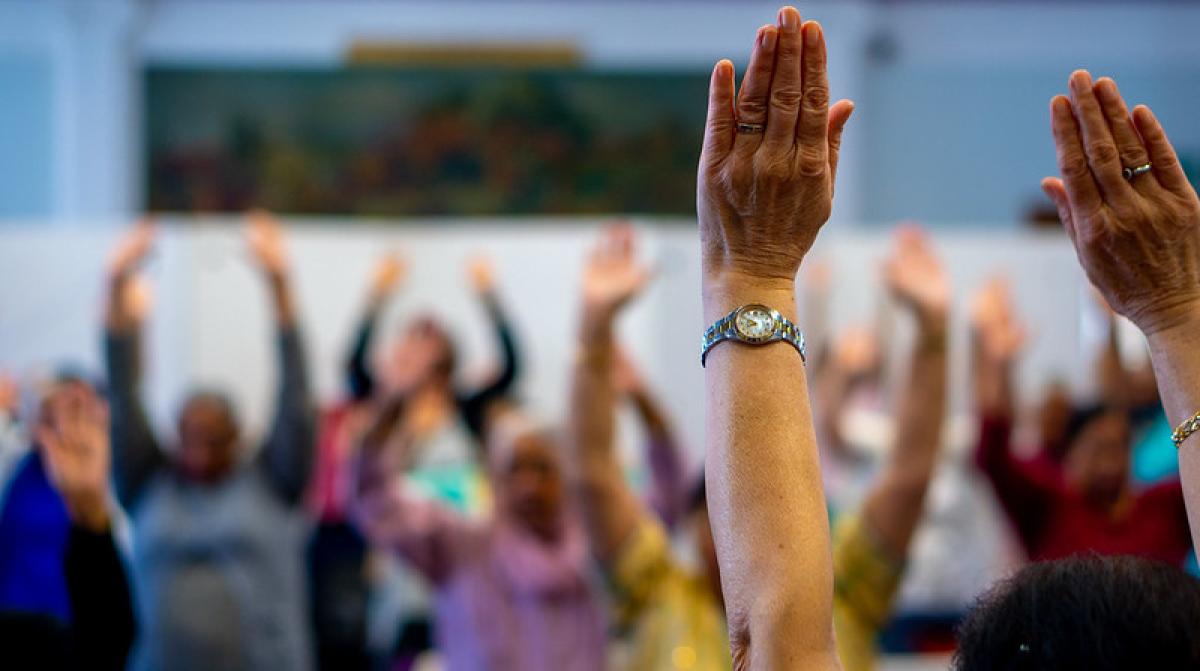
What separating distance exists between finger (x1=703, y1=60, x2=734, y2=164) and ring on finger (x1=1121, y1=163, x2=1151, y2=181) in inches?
14.9

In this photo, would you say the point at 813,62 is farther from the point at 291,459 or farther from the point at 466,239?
the point at 466,239

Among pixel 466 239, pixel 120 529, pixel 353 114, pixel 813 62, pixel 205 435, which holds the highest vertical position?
pixel 353 114

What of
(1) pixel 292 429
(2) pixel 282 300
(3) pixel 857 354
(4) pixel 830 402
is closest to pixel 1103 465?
(4) pixel 830 402

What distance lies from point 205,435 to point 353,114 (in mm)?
5748

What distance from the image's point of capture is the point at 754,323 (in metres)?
1.31

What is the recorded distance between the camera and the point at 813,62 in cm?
128

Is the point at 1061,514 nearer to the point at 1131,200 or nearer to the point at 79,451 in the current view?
the point at 79,451

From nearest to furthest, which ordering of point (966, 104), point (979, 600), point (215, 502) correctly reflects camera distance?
point (979, 600) < point (215, 502) < point (966, 104)

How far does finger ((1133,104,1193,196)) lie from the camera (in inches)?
53.4

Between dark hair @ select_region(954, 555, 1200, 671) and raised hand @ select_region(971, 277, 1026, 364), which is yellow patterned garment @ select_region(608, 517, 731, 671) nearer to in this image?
raised hand @ select_region(971, 277, 1026, 364)

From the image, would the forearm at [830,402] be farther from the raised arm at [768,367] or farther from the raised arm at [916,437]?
the raised arm at [768,367]

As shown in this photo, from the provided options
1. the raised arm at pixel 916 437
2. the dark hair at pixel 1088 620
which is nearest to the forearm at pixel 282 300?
the raised arm at pixel 916 437

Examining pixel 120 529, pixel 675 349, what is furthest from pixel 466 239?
pixel 120 529

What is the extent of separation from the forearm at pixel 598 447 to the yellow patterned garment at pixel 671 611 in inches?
2.1
